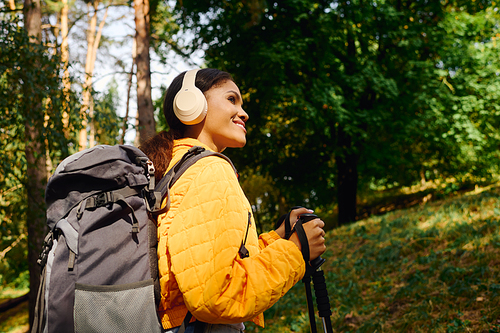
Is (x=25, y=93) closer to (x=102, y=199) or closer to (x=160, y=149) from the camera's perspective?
(x=160, y=149)

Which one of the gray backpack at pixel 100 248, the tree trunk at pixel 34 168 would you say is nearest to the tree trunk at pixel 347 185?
the tree trunk at pixel 34 168

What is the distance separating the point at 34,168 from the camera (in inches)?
222

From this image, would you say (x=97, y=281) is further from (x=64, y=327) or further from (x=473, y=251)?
(x=473, y=251)

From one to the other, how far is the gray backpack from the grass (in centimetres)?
344

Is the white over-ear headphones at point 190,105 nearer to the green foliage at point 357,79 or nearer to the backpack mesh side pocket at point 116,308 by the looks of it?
the backpack mesh side pocket at point 116,308

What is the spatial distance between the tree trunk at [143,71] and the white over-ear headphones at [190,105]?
4.55 m

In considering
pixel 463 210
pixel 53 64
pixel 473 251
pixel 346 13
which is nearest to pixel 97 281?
pixel 53 64

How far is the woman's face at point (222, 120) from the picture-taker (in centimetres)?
178

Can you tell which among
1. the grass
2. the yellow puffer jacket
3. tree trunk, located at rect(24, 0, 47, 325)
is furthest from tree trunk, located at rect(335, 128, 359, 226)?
the yellow puffer jacket

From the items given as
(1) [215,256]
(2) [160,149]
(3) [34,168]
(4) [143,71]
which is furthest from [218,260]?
(4) [143,71]

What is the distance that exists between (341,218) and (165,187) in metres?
11.2

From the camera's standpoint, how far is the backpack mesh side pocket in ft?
3.92

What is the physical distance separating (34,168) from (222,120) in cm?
509

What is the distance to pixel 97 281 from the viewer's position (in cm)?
121
